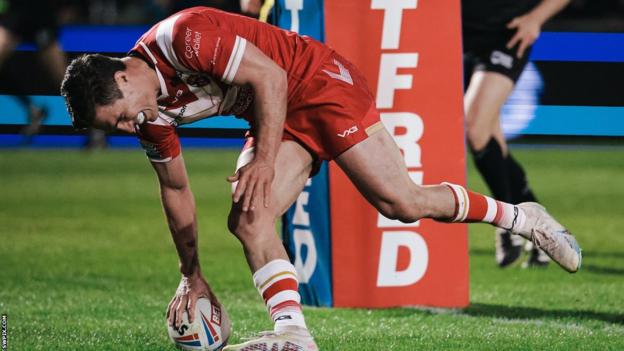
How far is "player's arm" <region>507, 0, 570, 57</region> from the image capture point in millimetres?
6742

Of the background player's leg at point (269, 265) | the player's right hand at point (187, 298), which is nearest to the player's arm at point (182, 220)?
the player's right hand at point (187, 298)

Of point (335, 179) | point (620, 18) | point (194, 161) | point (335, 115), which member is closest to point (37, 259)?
point (335, 179)

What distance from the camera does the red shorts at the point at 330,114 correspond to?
4434 millimetres

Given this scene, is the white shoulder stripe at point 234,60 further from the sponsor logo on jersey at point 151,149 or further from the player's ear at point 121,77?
the sponsor logo on jersey at point 151,149

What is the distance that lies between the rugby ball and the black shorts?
3.10 metres

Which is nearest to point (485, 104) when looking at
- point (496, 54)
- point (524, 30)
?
point (496, 54)

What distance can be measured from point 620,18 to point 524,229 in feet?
45.9

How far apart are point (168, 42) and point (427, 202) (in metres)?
1.26

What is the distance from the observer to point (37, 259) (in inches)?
287

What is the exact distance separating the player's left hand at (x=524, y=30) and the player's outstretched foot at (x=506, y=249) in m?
1.13

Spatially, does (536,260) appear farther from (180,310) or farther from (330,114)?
(180,310)

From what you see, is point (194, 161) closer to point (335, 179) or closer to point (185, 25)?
point (335, 179)

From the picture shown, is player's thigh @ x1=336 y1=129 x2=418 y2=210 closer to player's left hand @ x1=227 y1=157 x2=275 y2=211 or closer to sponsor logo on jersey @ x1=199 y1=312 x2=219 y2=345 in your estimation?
player's left hand @ x1=227 y1=157 x2=275 y2=211

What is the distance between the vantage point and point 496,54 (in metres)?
6.96
